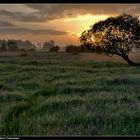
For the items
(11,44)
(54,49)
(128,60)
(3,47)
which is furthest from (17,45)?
(128,60)

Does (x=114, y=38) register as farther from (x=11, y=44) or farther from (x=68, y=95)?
(x=11, y=44)

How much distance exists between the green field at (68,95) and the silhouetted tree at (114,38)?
0.18 meters

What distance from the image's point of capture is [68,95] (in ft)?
21.8

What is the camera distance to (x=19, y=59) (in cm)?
721

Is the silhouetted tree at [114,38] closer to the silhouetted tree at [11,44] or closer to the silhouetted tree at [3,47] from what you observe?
the silhouetted tree at [11,44]

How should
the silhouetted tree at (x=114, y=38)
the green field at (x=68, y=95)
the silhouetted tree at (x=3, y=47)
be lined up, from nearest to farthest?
the green field at (x=68, y=95), the silhouetted tree at (x=3, y=47), the silhouetted tree at (x=114, y=38)

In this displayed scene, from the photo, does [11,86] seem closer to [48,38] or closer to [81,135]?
[48,38]

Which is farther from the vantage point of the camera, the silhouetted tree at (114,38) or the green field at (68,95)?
the silhouetted tree at (114,38)

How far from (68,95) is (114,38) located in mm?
1431

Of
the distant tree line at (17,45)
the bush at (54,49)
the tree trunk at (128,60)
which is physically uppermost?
the distant tree line at (17,45)

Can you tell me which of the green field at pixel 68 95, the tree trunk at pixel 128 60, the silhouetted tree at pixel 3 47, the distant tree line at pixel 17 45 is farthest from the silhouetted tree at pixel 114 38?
the silhouetted tree at pixel 3 47

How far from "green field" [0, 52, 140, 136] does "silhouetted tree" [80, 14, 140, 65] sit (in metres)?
0.18

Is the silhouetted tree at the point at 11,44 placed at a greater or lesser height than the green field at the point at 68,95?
greater

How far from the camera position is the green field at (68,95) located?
19.0ft
